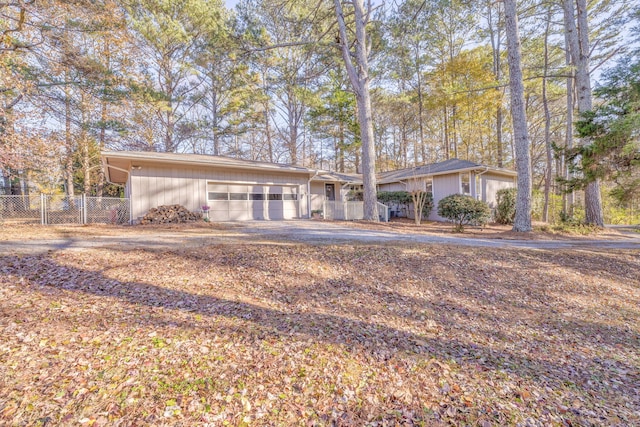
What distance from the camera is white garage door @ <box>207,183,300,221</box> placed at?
452 inches

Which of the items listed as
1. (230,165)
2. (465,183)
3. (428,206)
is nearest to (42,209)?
(230,165)

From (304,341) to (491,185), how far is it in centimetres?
1500

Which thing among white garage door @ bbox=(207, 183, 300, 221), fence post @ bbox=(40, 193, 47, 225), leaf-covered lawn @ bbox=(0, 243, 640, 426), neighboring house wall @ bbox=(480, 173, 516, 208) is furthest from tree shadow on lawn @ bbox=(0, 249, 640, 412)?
neighboring house wall @ bbox=(480, 173, 516, 208)

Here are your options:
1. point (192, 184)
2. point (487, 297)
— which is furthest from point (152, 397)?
point (192, 184)

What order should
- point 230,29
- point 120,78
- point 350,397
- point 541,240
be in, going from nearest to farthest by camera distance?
point 350,397
point 541,240
point 230,29
point 120,78

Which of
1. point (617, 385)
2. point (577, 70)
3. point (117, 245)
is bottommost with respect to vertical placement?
point (617, 385)

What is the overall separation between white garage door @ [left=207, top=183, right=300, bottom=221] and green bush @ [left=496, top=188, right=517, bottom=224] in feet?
32.3

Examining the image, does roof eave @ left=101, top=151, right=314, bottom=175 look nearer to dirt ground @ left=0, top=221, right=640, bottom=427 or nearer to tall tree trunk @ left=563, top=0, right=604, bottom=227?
dirt ground @ left=0, top=221, right=640, bottom=427

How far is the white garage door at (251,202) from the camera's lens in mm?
11477

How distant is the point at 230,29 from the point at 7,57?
672cm

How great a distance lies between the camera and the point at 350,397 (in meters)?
2.03

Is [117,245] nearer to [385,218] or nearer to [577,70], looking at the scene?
[385,218]

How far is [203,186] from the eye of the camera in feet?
36.5

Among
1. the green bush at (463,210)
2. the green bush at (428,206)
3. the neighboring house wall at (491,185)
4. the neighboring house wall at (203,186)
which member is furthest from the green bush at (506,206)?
the neighboring house wall at (203,186)
